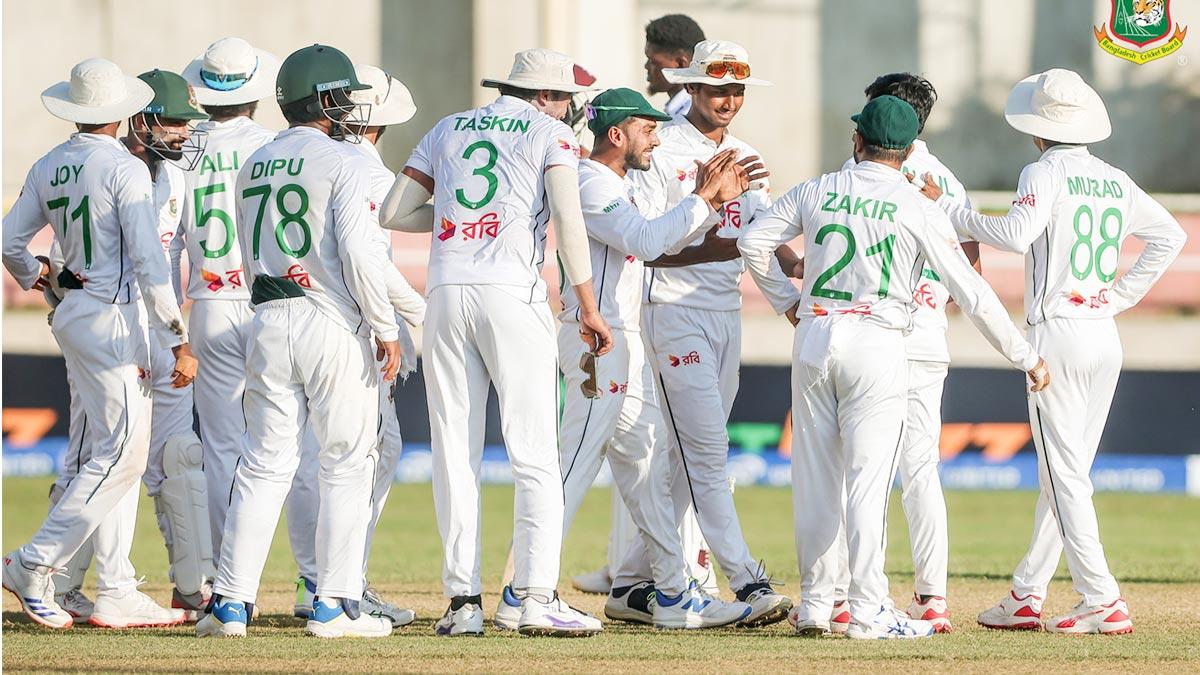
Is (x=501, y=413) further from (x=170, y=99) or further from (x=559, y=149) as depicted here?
(x=170, y=99)

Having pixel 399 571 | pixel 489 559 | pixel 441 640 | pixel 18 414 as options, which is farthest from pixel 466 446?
pixel 18 414

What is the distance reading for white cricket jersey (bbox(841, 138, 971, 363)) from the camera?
23.9 ft

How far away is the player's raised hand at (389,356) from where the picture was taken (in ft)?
22.3

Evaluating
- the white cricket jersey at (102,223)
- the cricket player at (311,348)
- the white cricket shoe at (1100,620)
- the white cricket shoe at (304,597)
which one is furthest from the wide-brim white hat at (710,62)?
the white cricket shoe at (304,597)

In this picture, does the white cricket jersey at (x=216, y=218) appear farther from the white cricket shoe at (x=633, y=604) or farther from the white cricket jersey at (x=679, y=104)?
the white cricket shoe at (x=633, y=604)

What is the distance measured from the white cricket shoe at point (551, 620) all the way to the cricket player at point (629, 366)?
15cm

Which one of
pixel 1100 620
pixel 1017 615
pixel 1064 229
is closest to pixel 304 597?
pixel 1017 615

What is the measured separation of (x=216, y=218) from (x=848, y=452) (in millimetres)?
3047

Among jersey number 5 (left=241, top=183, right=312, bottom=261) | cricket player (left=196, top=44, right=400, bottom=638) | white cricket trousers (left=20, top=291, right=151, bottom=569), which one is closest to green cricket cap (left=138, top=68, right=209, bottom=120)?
white cricket trousers (left=20, top=291, right=151, bottom=569)

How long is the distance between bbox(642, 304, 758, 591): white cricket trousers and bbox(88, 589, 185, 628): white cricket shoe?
230cm

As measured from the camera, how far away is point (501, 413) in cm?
673

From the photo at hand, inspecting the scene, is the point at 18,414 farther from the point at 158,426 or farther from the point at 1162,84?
the point at 1162,84

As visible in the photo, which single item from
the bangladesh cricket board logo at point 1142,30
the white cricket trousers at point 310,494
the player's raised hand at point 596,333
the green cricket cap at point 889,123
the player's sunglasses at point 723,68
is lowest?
the white cricket trousers at point 310,494

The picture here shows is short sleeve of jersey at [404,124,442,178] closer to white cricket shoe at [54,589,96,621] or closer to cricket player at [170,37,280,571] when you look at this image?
cricket player at [170,37,280,571]
